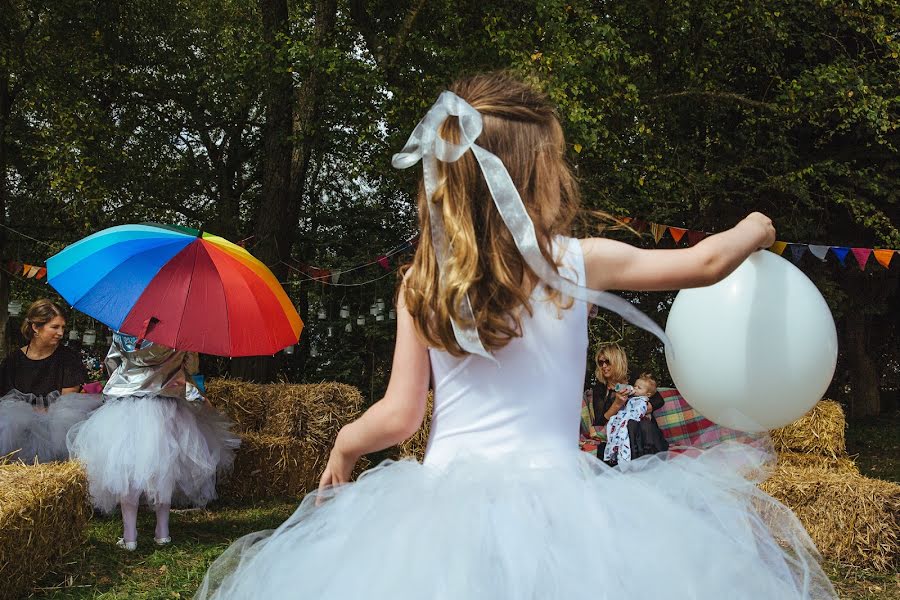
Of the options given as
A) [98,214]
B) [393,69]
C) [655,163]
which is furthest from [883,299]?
[98,214]

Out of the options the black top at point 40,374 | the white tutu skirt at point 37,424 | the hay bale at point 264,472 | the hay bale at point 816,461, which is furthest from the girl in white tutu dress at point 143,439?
the hay bale at point 816,461

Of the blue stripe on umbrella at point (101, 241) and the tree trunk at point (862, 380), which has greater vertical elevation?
the blue stripe on umbrella at point (101, 241)

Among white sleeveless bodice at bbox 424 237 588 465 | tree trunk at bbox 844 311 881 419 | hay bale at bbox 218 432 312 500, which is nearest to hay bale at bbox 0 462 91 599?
hay bale at bbox 218 432 312 500

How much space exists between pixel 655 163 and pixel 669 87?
5.25 feet

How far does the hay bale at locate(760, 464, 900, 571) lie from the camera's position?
248 inches

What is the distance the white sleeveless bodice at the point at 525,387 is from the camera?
6.85ft

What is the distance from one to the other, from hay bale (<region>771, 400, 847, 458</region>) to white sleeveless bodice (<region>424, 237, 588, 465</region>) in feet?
21.8

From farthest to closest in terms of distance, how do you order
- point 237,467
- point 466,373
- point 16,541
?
point 237,467
point 16,541
point 466,373

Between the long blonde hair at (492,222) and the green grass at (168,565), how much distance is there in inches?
160

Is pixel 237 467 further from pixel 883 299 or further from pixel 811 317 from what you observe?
pixel 883 299

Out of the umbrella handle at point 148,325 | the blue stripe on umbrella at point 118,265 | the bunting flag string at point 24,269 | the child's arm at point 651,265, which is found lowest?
the umbrella handle at point 148,325

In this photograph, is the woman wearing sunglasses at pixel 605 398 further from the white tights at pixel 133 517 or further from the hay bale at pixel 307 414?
the white tights at pixel 133 517

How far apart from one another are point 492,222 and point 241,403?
7.99 m

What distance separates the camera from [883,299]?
1553 centimetres
